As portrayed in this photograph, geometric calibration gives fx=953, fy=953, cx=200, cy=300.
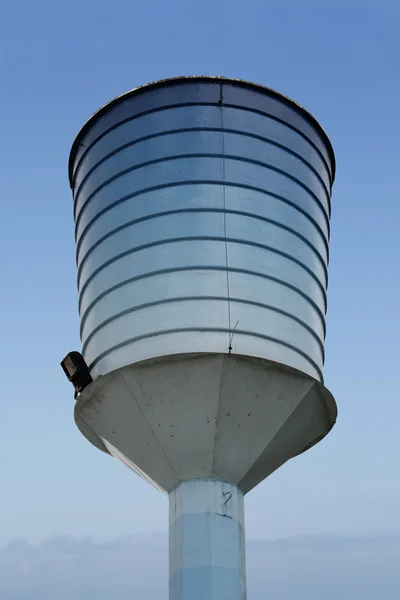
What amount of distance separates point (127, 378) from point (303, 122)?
490 centimetres

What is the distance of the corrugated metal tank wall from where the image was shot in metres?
13.0

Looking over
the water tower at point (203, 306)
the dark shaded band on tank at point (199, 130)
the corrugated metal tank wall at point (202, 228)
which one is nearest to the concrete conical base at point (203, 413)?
the water tower at point (203, 306)

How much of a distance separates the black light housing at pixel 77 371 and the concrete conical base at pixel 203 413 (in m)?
0.25

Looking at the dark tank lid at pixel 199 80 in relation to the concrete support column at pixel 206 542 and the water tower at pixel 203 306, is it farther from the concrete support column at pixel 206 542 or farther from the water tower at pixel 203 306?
the concrete support column at pixel 206 542

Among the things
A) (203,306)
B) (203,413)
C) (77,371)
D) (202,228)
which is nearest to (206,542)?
(203,413)

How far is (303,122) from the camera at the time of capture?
48.3ft

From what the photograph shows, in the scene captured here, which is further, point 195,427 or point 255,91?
point 255,91

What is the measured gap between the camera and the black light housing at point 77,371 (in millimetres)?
13781

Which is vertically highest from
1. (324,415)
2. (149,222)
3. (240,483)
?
(149,222)

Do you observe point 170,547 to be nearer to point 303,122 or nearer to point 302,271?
point 302,271

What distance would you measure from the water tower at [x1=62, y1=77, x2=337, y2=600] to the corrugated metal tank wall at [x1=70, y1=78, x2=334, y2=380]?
0.02m

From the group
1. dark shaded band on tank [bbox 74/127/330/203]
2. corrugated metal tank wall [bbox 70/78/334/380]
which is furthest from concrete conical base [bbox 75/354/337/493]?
dark shaded band on tank [bbox 74/127/330/203]

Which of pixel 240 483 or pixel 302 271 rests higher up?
pixel 302 271

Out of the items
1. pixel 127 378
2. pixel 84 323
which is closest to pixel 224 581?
pixel 127 378
